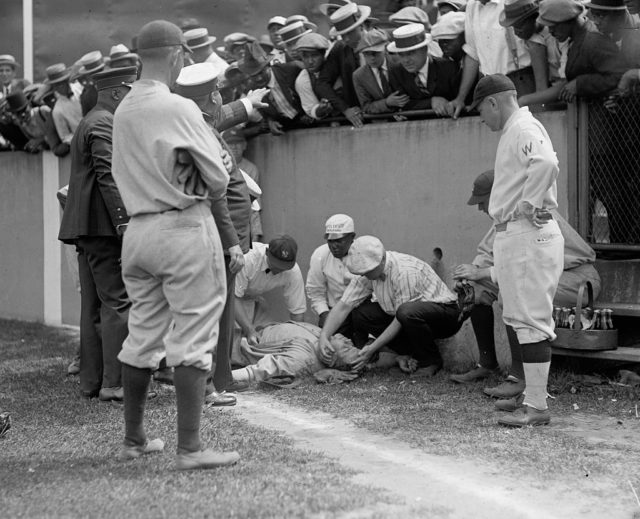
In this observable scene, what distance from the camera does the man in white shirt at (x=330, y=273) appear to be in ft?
26.9

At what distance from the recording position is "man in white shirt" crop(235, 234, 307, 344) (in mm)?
8336

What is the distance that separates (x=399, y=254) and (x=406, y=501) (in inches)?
147

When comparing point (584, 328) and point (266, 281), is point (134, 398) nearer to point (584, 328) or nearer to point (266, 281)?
point (584, 328)

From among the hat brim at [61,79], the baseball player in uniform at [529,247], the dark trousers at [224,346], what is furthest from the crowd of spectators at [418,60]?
the dark trousers at [224,346]

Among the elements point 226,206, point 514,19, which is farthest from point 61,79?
point 226,206

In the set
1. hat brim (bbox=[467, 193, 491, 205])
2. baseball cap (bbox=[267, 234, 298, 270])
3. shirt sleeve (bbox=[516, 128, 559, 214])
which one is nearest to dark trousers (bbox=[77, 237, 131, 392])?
baseball cap (bbox=[267, 234, 298, 270])

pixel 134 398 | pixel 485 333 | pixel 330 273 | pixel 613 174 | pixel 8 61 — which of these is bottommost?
pixel 134 398

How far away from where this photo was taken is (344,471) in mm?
5000

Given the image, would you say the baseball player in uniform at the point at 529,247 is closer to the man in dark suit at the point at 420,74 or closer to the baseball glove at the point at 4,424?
the man in dark suit at the point at 420,74

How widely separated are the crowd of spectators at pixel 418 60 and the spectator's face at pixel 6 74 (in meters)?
2.63

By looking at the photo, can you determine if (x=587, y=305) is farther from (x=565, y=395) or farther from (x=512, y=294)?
(x=512, y=294)

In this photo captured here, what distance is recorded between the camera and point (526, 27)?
25.1 ft

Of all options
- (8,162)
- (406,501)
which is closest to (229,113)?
(406,501)

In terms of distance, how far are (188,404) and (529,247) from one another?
7.28 ft
